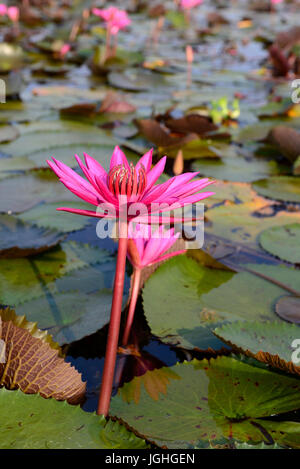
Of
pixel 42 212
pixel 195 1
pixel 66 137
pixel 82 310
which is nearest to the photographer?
pixel 82 310

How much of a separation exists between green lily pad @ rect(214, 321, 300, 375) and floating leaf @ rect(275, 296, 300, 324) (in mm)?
125

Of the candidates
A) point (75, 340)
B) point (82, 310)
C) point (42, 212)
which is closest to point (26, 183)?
point (42, 212)

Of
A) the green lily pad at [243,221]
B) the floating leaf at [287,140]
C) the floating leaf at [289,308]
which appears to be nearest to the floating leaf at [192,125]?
the floating leaf at [287,140]

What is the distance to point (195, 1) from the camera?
18.1ft

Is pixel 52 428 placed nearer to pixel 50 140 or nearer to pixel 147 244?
pixel 147 244

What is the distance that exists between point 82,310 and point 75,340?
5.3 inches

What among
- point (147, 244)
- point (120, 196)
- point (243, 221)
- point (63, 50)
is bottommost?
point (243, 221)

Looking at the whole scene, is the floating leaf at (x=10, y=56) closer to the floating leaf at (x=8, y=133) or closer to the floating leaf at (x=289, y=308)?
the floating leaf at (x=8, y=133)

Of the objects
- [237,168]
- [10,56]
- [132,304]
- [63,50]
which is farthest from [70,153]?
[63,50]

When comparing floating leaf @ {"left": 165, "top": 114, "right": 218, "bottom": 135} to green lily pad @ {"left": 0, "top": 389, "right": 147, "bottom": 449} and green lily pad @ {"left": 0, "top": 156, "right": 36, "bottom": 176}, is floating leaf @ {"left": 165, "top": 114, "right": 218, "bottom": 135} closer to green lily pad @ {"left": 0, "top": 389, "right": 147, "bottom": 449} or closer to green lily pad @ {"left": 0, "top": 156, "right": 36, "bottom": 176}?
green lily pad @ {"left": 0, "top": 156, "right": 36, "bottom": 176}

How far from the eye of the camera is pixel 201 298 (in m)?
1.38

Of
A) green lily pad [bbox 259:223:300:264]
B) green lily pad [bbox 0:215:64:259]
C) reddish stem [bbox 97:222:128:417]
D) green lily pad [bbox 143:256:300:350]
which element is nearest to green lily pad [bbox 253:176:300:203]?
green lily pad [bbox 259:223:300:264]

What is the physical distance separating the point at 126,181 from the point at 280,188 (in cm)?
148
